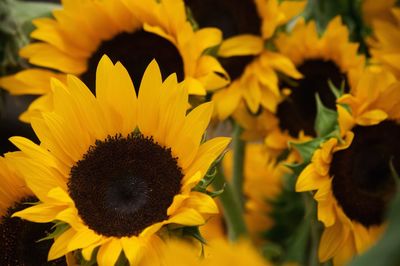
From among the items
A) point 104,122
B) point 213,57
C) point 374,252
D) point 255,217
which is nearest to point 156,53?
point 213,57

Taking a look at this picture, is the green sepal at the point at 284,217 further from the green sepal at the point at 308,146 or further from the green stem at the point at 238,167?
the green sepal at the point at 308,146

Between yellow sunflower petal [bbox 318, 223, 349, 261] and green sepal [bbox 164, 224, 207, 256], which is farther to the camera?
yellow sunflower petal [bbox 318, 223, 349, 261]

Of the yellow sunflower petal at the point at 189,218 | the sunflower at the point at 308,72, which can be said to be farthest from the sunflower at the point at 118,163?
the sunflower at the point at 308,72

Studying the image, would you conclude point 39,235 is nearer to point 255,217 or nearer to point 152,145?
point 152,145

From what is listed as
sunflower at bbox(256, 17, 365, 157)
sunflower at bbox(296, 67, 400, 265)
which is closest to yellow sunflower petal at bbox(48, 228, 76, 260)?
sunflower at bbox(296, 67, 400, 265)

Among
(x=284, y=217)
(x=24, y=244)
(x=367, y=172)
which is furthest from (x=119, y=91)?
(x=284, y=217)

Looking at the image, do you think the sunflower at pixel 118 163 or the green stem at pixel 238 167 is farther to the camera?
the green stem at pixel 238 167

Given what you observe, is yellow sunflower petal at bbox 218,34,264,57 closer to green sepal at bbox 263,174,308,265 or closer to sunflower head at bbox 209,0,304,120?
sunflower head at bbox 209,0,304,120
